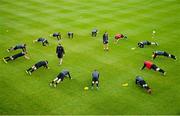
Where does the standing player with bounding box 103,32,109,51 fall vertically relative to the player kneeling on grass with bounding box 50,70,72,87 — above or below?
above

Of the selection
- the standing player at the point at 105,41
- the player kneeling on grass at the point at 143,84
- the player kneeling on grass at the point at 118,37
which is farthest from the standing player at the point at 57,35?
the player kneeling on grass at the point at 143,84

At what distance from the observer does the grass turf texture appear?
21.6 m

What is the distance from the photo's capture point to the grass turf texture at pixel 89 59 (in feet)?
70.8

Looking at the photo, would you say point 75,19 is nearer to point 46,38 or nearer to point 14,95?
point 46,38

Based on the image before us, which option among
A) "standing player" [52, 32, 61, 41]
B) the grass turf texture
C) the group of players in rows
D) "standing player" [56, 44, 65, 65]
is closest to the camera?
the grass turf texture

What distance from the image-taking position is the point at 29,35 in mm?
36719

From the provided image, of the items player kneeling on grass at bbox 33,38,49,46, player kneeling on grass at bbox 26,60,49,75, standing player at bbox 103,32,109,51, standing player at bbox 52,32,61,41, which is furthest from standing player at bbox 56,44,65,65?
standing player at bbox 52,32,61,41

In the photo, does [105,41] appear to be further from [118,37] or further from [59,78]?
[59,78]

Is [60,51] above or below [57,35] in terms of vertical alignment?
below

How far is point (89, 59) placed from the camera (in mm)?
29609

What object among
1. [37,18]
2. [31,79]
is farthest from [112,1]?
[31,79]

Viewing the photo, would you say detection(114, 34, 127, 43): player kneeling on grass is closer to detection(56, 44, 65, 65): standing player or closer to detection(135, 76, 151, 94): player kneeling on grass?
detection(56, 44, 65, 65): standing player

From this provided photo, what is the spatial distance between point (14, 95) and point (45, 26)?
62.7 feet

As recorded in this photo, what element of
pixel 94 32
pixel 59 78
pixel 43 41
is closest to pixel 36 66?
pixel 59 78
